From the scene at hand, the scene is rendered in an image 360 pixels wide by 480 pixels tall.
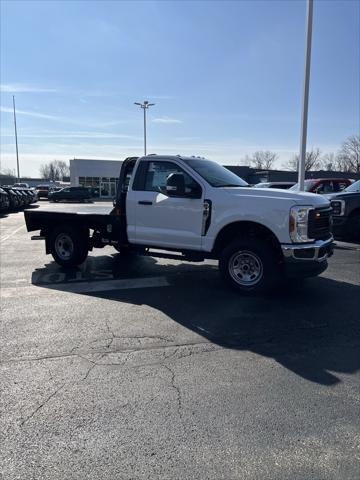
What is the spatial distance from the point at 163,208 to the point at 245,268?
1.76 meters

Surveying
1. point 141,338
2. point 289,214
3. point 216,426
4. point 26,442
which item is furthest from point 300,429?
point 289,214

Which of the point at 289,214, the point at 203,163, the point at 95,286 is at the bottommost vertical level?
the point at 95,286

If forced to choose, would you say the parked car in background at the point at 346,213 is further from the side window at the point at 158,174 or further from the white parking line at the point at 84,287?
the white parking line at the point at 84,287

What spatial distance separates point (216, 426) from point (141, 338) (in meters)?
1.89

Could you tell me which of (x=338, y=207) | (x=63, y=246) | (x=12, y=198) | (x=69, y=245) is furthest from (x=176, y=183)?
(x=12, y=198)

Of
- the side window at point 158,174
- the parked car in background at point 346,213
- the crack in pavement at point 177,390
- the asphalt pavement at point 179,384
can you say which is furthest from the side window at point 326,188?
the crack in pavement at point 177,390

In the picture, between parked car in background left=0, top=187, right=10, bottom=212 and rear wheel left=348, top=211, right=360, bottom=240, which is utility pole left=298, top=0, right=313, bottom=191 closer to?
rear wheel left=348, top=211, right=360, bottom=240

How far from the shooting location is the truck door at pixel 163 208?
6926 mm

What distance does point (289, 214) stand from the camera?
607 cm

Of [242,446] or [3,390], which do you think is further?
[3,390]

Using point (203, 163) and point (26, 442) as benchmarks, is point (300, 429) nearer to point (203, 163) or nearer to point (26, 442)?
point (26, 442)

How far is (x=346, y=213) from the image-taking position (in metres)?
12.1

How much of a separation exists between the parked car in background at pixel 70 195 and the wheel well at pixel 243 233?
3692cm

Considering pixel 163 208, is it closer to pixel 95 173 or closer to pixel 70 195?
pixel 70 195
